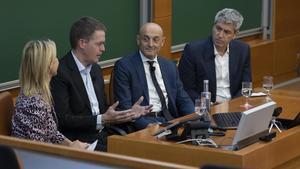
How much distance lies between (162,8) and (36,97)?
3.07m

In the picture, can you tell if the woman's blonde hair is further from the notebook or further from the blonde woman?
the notebook

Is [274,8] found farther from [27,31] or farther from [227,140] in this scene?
[227,140]

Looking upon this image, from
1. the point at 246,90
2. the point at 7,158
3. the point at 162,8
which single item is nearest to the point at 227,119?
the point at 246,90

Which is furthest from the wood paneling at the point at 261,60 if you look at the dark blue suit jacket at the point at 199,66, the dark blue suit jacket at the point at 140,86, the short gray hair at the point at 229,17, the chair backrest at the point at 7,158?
the chair backrest at the point at 7,158

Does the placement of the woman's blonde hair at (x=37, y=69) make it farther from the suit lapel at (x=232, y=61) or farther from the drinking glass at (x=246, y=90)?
the suit lapel at (x=232, y=61)

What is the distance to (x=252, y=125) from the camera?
4699 millimetres

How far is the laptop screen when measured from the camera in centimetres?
455

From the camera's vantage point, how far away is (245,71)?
6.93 m

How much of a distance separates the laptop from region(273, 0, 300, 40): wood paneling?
17.4 ft

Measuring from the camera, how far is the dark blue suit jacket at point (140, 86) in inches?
237

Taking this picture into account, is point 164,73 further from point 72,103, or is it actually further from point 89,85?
point 72,103

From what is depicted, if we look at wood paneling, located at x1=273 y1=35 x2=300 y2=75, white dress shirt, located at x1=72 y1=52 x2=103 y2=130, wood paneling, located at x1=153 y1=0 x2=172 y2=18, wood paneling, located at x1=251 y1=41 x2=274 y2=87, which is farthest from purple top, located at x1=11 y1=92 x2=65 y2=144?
wood paneling, located at x1=273 y1=35 x2=300 y2=75

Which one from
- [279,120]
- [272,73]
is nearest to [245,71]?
[279,120]

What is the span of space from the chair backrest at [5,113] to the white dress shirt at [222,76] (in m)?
2.08
